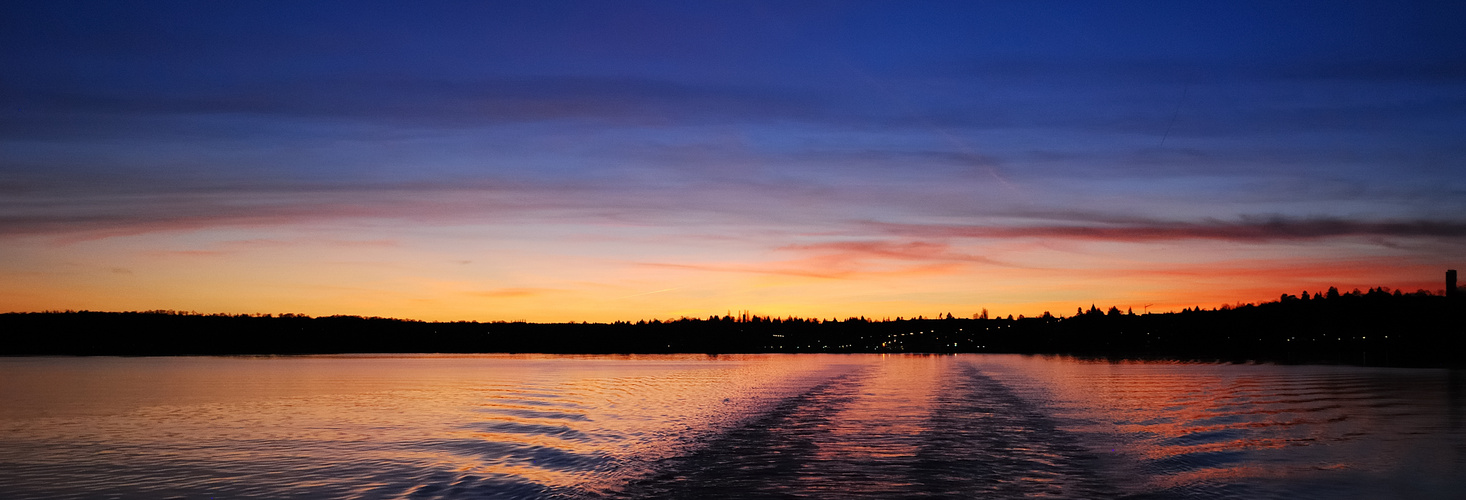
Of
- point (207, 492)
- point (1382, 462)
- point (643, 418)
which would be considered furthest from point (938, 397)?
point (207, 492)

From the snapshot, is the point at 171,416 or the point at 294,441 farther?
the point at 171,416

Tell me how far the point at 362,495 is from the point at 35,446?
16.3m

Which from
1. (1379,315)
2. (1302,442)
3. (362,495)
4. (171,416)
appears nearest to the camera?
(362,495)

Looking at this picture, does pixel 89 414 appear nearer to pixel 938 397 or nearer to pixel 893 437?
pixel 893 437

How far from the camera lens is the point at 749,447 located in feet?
92.5

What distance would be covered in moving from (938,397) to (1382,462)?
28466 millimetres

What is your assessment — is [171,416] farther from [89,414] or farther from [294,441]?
[294,441]

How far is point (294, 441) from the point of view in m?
31.7

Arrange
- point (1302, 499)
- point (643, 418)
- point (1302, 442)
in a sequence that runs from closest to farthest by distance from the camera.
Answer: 1. point (1302, 499)
2. point (1302, 442)
3. point (643, 418)

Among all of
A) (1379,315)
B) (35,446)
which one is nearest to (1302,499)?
(35,446)

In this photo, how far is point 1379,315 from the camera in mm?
198500

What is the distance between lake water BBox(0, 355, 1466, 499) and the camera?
2092cm

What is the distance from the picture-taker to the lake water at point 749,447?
2092 centimetres

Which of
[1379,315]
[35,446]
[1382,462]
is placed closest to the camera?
[1382,462]
